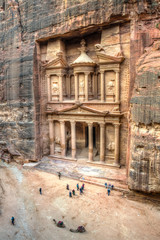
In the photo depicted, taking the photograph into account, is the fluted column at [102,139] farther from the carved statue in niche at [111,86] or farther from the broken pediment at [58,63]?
the broken pediment at [58,63]

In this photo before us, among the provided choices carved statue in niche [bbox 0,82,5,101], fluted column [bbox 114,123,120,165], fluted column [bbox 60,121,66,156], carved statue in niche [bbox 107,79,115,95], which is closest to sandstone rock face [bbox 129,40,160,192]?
fluted column [bbox 114,123,120,165]

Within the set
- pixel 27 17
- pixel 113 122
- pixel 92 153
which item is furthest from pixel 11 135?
pixel 27 17

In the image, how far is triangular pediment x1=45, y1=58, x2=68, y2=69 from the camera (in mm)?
13445

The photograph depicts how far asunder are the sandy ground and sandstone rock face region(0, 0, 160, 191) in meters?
1.48

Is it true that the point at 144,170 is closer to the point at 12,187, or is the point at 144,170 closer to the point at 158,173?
the point at 158,173

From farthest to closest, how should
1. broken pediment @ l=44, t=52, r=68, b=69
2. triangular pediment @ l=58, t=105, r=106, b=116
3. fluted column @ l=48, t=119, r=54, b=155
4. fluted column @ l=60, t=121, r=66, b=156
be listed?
fluted column @ l=48, t=119, r=54, b=155
fluted column @ l=60, t=121, r=66, b=156
broken pediment @ l=44, t=52, r=68, b=69
triangular pediment @ l=58, t=105, r=106, b=116

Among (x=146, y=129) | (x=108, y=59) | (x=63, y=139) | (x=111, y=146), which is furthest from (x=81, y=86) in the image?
(x=146, y=129)

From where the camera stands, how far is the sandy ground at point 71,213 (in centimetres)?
735

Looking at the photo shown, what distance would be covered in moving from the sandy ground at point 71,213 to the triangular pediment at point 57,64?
899cm

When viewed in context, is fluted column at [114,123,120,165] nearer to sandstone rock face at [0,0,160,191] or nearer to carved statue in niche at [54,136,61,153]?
sandstone rock face at [0,0,160,191]

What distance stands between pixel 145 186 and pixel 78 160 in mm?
6454

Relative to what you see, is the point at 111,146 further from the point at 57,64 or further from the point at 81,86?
the point at 57,64

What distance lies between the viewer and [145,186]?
27.3 ft

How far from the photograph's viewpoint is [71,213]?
8617mm
